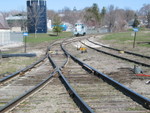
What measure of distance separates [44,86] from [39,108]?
2.21 m

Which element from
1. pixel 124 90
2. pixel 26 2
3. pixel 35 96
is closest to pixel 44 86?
pixel 35 96

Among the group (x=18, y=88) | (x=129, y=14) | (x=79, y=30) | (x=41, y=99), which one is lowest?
(x=18, y=88)

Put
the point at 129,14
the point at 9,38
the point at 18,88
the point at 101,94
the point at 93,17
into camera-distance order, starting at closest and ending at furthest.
A: the point at 101,94
the point at 18,88
the point at 9,38
the point at 93,17
the point at 129,14

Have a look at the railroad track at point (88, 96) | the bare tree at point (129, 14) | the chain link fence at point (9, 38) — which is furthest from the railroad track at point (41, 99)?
the bare tree at point (129, 14)

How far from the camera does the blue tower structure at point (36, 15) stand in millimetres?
62700

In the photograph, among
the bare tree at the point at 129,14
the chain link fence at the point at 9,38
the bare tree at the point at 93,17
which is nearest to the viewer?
the chain link fence at the point at 9,38

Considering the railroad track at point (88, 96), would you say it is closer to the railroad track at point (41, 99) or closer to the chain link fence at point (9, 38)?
the railroad track at point (41, 99)

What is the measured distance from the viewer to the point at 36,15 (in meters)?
60.6

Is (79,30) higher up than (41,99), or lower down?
higher up

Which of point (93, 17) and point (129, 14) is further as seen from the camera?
point (129, 14)

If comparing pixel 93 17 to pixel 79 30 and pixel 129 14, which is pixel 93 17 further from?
pixel 129 14

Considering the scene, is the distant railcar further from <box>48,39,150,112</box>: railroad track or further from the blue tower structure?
<box>48,39,150,112</box>: railroad track

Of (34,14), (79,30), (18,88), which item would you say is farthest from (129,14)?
(18,88)

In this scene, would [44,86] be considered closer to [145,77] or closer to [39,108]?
[39,108]
